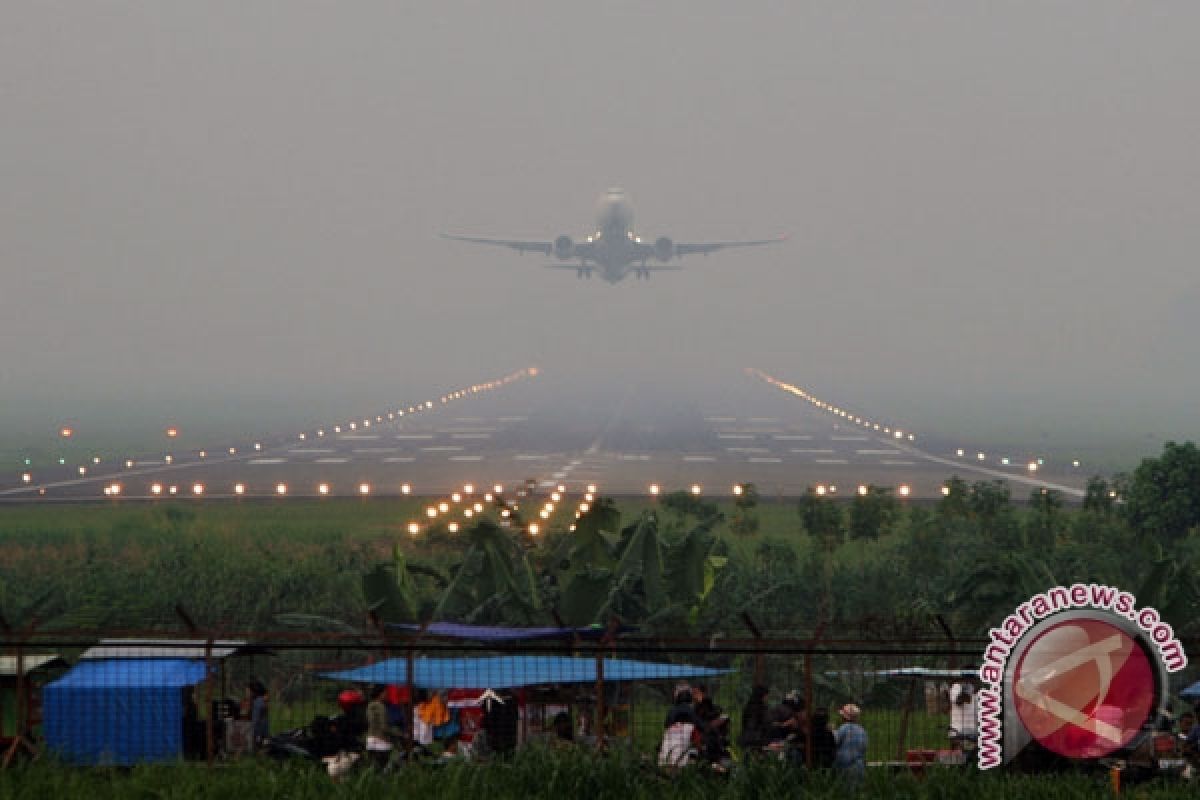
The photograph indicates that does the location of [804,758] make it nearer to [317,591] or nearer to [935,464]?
[317,591]

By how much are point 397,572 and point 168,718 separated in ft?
47.6

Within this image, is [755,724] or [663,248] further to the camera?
[663,248]

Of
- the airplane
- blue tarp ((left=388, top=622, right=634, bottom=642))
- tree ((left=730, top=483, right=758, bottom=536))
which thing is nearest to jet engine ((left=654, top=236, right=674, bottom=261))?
the airplane

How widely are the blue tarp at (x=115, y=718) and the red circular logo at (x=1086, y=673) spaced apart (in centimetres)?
1287

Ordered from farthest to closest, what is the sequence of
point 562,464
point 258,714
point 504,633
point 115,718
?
1. point 562,464
2. point 504,633
3. point 258,714
4. point 115,718

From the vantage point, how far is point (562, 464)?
12650 cm

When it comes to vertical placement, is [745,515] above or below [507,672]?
below

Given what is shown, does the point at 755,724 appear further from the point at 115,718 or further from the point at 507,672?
the point at 115,718

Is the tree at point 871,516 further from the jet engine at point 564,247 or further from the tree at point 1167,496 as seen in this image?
the jet engine at point 564,247

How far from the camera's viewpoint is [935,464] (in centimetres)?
13075

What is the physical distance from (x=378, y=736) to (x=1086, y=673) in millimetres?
10334

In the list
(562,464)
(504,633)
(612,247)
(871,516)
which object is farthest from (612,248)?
(504,633)

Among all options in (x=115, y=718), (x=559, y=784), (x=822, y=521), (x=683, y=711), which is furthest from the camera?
(x=822, y=521)

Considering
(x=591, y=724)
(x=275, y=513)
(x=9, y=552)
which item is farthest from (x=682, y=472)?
(x=591, y=724)
